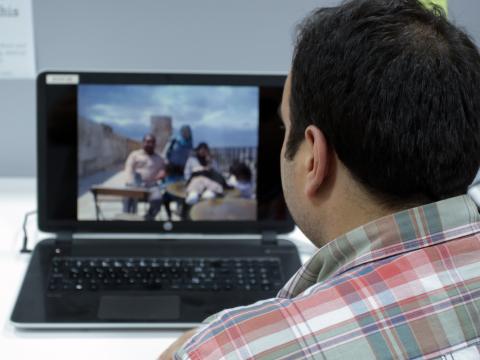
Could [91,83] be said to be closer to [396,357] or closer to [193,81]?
[193,81]

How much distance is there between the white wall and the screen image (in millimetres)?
181

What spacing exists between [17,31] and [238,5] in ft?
1.29

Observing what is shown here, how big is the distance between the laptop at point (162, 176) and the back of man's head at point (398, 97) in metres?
0.45

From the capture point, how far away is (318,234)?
0.69m

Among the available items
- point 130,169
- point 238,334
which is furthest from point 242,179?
point 238,334

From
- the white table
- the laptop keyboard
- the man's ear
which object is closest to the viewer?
the man's ear

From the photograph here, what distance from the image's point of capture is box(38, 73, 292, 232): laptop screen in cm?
108

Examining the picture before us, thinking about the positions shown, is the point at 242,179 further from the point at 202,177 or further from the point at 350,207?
the point at 350,207

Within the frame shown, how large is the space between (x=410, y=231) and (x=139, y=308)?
0.47 meters

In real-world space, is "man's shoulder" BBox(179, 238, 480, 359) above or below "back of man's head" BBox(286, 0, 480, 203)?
below

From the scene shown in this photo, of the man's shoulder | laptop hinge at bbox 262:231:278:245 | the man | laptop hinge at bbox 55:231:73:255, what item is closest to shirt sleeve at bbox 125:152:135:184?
laptop hinge at bbox 55:231:73:255

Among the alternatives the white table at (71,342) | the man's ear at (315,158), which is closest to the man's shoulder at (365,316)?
the man's ear at (315,158)

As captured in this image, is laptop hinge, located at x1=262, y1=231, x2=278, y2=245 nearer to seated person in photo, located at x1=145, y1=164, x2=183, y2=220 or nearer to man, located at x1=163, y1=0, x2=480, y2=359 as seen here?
seated person in photo, located at x1=145, y1=164, x2=183, y2=220

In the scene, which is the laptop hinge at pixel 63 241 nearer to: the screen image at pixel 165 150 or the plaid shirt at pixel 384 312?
the screen image at pixel 165 150
